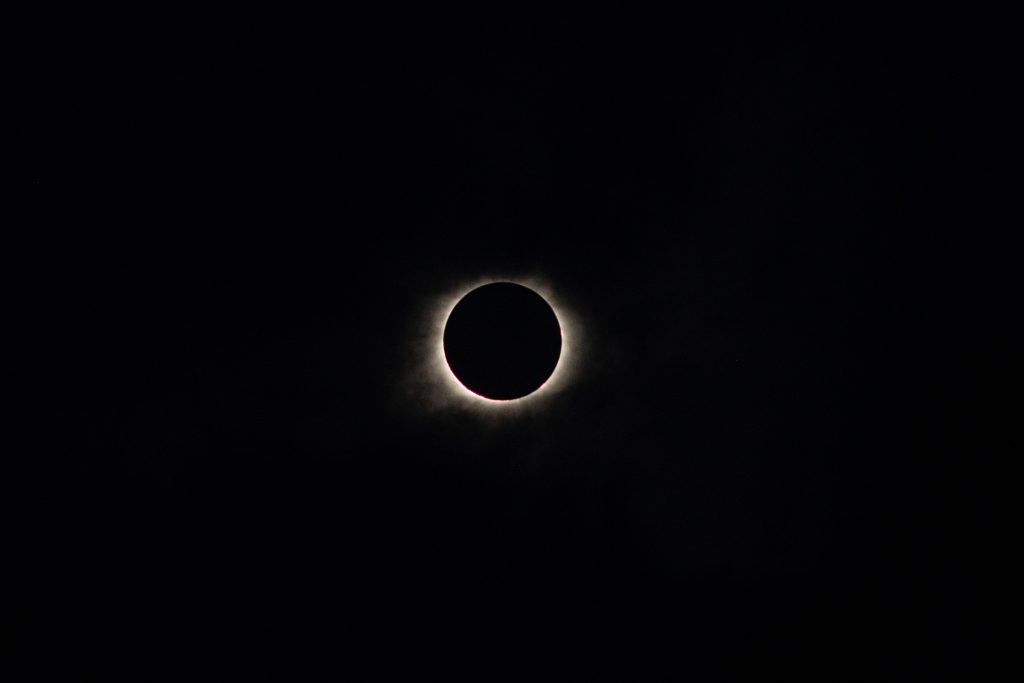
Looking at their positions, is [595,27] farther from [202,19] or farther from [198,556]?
[198,556]

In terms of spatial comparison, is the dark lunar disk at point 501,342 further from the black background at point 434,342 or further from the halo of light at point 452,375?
the black background at point 434,342

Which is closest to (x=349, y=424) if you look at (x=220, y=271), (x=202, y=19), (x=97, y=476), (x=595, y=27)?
(x=220, y=271)

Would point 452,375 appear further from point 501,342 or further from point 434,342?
point 501,342

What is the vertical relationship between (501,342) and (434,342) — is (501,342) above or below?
below

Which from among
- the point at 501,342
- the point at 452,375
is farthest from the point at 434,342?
the point at 501,342

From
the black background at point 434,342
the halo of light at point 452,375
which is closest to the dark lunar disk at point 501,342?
the halo of light at point 452,375

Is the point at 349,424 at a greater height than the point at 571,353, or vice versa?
the point at 571,353

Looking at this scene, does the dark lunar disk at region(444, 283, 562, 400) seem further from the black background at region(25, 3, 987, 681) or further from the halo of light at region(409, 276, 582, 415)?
the black background at region(25, 3, 987, 681)
